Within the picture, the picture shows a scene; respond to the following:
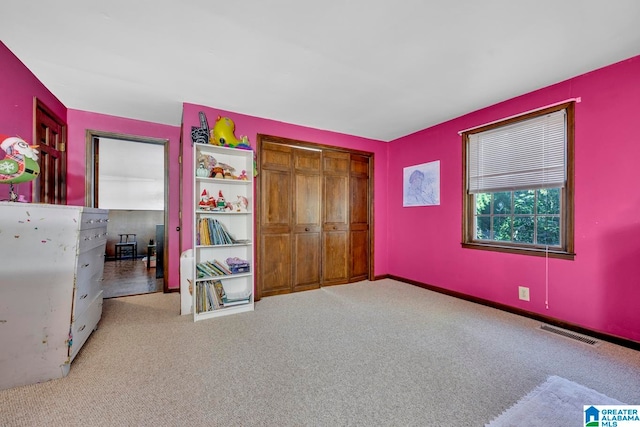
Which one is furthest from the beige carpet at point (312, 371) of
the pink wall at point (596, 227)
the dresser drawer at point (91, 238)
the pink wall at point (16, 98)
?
the pink wall at point (16, 98)

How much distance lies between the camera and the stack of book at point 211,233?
287 cm

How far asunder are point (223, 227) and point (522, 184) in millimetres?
3335

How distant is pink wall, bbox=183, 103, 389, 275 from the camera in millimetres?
3059

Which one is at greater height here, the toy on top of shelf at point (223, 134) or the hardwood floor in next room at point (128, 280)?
the toy on top of shelf at point (223, 134)

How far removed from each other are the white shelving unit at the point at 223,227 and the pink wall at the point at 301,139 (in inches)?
8.6

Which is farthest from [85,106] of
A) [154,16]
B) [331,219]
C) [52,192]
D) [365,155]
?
[365,155]

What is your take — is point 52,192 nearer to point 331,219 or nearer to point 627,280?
point 331,219

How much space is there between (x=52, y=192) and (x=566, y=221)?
207 inches

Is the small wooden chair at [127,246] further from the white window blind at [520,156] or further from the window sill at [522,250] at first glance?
the white window blind at [520,156]

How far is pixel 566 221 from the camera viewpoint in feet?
→ 8.29

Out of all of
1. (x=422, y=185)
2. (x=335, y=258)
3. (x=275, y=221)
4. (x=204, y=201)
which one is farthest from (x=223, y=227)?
(x=422, y=185)

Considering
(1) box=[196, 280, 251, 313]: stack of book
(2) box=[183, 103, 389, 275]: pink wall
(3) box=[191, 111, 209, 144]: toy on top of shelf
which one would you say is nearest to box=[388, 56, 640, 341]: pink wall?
(2) box=[183, 103, 389, 275]: pink wall

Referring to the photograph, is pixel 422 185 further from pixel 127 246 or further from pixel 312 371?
pixel 127 246

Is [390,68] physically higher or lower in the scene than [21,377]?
higher
